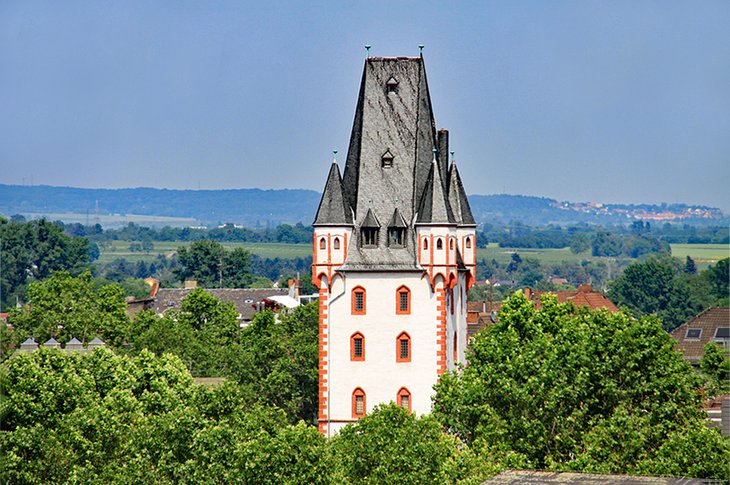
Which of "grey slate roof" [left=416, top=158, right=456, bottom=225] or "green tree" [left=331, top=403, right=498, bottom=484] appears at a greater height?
"grey slate roof" [left=416, top=158, right=456, bottom=225]

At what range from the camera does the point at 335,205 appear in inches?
3698

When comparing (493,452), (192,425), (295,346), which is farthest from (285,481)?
(295,346)

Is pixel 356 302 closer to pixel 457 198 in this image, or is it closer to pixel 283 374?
pixel 457 198

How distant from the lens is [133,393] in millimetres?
89938

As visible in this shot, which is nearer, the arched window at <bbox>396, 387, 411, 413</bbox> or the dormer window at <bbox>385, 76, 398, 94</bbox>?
the arched window at <bbox>396, 387, 411, 413</bbox>

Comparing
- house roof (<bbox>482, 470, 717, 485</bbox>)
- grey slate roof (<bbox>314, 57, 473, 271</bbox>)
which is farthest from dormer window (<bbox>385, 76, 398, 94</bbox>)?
house roof (<bbox>482, 470, 717, 485</bbox>)

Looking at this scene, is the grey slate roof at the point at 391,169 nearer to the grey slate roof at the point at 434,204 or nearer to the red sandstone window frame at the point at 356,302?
the grey slate roof at the point at 434,204

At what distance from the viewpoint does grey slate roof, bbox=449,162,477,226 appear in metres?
95.5

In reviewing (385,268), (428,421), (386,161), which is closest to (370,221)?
(385,268)

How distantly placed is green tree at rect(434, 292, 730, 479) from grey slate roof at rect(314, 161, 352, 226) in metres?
10.5

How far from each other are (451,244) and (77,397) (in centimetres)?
2019

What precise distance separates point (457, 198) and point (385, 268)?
5828mm

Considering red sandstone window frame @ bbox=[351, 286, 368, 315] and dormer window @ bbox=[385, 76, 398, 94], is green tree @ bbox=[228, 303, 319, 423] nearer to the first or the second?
red sandstone window frame @ bbox=[351, 286, 368, 315]

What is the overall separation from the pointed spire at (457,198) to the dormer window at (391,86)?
4352mm
